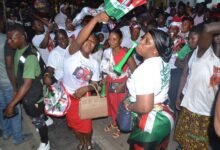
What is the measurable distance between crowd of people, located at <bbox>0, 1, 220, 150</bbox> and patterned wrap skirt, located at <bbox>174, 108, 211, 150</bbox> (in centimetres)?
1

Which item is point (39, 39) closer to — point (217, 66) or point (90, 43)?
point (90, 43)

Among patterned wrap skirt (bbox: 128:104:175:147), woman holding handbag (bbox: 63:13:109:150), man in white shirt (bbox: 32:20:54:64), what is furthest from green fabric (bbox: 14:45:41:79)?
man in white shirt (bbox: 32:20:54:64)

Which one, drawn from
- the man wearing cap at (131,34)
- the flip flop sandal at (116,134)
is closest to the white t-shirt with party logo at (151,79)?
the flip flop sandal at (116,134)

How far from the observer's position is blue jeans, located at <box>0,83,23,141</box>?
395 centimetres

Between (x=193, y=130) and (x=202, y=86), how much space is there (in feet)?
1.98

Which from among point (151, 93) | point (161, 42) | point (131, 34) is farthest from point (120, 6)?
point (131, 34)

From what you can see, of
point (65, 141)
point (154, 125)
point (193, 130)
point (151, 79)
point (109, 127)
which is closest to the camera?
point (151, 79)

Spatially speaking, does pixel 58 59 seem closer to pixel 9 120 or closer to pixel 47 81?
pixel 47 81

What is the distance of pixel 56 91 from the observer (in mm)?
3594

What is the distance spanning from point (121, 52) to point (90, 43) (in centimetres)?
77

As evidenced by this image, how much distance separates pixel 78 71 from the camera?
3414mm

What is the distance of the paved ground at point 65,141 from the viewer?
13.9 ft

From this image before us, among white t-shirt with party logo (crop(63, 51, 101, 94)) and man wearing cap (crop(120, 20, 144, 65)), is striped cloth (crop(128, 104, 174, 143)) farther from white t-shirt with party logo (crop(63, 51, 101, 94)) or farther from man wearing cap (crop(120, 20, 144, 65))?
man wearing cap (crop(120, 20, 144, 65))

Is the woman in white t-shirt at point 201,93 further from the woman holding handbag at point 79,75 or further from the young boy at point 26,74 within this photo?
Result: the young boy at point 26,74
